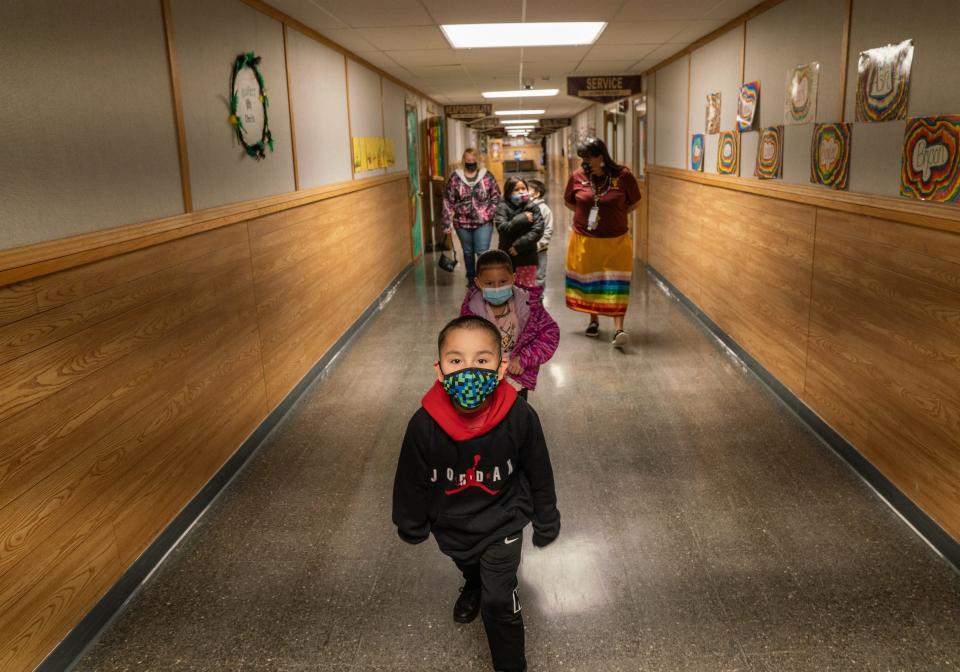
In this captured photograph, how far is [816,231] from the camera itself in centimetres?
385

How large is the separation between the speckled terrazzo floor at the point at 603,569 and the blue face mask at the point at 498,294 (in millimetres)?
929

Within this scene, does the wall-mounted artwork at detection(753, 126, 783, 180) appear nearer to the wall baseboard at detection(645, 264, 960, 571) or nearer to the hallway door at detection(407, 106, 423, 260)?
the wall baseboard at detection(645, 264, 960, 571)

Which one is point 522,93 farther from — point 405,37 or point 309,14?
point 309,14

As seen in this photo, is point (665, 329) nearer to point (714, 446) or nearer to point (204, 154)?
point (714, 446)

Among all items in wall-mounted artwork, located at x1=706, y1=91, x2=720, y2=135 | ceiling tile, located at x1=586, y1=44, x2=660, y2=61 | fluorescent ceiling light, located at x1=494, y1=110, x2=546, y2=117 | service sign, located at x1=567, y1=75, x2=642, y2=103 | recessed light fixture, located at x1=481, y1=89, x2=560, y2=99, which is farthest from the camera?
fluorescent ceiling light, located at x1=494, y1=110, x2=546, y2=117

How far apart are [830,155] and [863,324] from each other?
96 cm

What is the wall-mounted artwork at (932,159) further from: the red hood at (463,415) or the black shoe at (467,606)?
the black shoe at (467,606)

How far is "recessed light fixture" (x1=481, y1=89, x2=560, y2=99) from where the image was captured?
1101cm

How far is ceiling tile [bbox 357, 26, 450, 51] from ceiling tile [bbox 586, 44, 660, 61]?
1501 millimetres

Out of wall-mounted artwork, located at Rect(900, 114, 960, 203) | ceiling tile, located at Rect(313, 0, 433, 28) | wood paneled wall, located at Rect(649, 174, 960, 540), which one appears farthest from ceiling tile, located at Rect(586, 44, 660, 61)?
Answer: wall-mounted artwork, located at Rect(900, 114, 960, 203)

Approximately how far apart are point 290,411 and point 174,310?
1.54 metres

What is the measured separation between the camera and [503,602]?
2008 millimetres

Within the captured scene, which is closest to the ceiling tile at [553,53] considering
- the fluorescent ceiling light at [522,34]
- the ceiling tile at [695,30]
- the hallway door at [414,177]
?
the fluorescent ceiling light at [522,34]

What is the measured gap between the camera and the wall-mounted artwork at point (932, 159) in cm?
264
